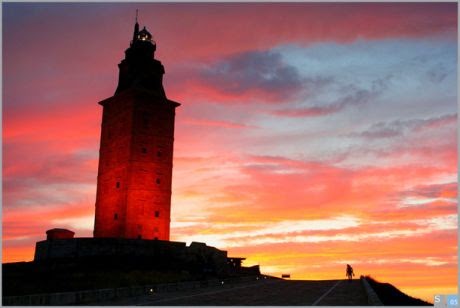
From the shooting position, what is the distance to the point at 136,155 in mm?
55594

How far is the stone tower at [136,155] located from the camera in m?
54.8

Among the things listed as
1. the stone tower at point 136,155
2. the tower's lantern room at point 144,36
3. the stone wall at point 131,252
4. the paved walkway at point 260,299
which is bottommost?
the paved walkway at point 260,299

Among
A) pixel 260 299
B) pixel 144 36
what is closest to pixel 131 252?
pixel 260 299

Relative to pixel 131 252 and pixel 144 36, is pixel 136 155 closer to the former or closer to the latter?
pixel 131 252

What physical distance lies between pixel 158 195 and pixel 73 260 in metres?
12.7

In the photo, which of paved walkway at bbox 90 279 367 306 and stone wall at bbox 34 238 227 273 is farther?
stone wall at bbox 34 238 227 273

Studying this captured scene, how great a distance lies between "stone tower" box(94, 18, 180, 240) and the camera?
54750mm

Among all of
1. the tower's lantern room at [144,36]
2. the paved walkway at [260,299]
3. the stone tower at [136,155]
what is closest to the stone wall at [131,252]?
the stone tower at [136,155]

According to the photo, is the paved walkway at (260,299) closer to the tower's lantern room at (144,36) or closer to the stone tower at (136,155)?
the stone tower at (136,155)

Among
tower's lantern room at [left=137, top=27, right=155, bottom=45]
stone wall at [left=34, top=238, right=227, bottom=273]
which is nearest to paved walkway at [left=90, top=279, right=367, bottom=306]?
stone wall at [left=34, top=238, right=227, bottom=273]

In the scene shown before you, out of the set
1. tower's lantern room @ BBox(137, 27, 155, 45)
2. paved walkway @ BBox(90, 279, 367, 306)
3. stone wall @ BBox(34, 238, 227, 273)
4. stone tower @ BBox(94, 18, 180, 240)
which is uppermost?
tower's lantern room @ BBox(137, 27, 155, 45)

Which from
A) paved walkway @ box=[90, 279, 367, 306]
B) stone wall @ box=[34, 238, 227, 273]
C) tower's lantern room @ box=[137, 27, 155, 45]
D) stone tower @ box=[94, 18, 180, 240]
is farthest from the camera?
tower's lantern room @ box=[137, 27, 155, 45]

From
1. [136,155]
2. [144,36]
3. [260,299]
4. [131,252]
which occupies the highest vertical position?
[144,36]

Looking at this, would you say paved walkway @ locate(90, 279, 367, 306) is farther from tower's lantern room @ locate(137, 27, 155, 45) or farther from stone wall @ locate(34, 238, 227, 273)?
tower's lantern room @ locate(137, 27, 155, 45)
